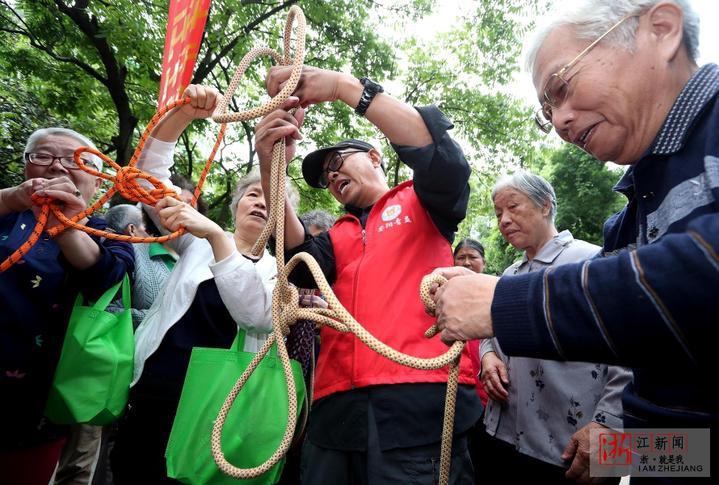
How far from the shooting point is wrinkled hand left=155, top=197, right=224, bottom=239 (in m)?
1.78

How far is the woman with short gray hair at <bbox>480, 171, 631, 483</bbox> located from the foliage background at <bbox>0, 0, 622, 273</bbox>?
5.91 meters

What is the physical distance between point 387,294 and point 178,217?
3.08 feet

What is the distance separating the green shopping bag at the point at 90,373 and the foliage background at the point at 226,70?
495 centimetres

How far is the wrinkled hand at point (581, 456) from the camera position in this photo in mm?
1723

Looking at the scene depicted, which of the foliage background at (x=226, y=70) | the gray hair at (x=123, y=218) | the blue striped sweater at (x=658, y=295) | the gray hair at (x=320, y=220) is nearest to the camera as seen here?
the blue striped sweater at (x=658, y=295)

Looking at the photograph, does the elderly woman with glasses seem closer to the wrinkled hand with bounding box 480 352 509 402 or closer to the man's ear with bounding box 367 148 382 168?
the man's ear with bounding box 367 148 382 168

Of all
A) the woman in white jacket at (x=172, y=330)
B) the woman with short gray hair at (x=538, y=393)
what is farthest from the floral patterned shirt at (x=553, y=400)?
the woman in white jacket at (x=172, y=330)

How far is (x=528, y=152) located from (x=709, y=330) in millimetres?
10963

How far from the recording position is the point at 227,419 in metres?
1.72

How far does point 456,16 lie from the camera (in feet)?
33.9

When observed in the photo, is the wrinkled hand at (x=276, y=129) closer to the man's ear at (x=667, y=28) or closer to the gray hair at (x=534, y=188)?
the man's ear at (x=667, y=28)

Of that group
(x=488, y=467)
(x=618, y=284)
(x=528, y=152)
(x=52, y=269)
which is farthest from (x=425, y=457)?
(x=528, y=152)

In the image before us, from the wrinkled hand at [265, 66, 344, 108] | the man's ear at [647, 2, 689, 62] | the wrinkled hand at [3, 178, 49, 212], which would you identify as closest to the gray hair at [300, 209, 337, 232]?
the wrinkled hand at [3, 178, 49, 212]

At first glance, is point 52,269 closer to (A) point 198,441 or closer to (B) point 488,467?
(A) point 198,441
